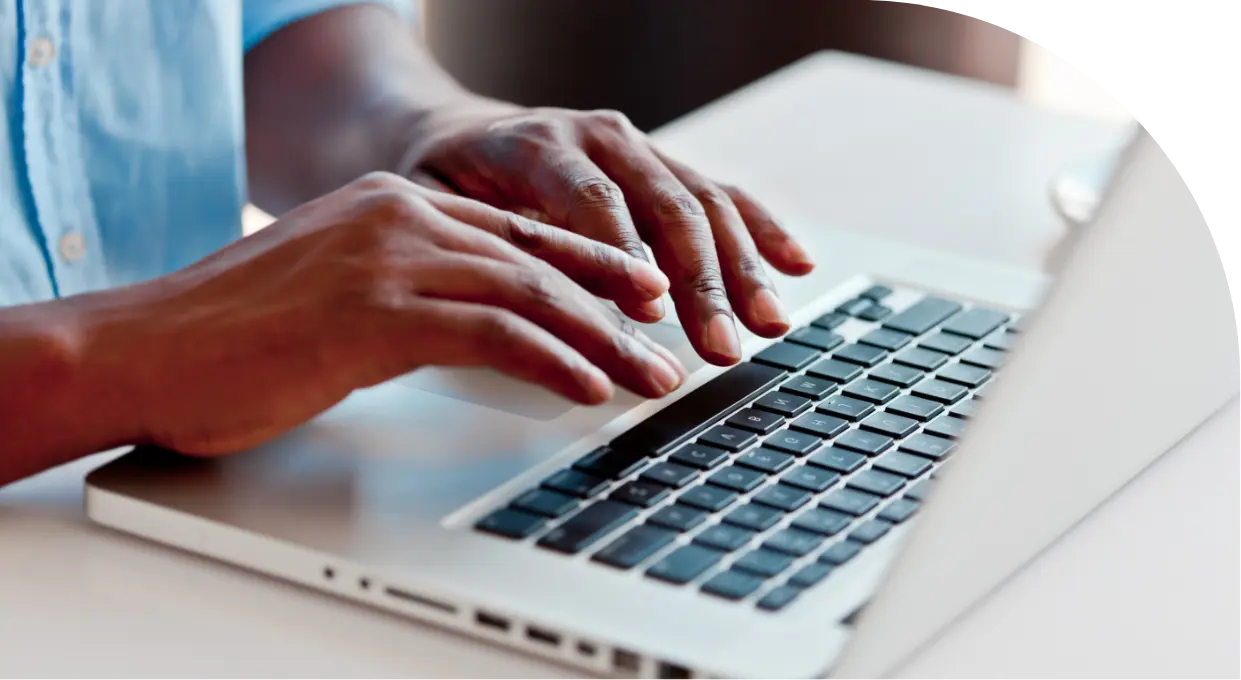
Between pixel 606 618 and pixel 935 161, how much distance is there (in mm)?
706

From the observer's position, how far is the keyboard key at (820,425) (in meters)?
0.67

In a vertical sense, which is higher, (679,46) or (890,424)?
(890,424)

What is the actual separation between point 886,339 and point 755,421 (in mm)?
130

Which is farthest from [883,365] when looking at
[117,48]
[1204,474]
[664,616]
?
[117,48]

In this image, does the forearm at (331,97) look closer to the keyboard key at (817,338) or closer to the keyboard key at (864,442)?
the keyboard key at (817,338)

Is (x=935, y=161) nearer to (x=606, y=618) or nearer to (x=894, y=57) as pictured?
(x=606, y=618)

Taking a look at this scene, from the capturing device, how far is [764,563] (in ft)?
1.83

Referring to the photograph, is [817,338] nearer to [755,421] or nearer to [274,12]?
[755,421]

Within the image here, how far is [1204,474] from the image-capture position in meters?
0.74

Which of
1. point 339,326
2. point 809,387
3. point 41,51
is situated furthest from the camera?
point 41,51

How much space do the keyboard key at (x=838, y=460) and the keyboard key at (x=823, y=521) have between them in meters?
0.04

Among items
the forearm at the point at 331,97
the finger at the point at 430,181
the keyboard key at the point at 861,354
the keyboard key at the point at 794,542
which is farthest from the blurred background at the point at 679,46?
the keyboard key at the point at 794,542

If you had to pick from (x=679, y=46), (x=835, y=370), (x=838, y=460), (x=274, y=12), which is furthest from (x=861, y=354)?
(x=679, y=46)

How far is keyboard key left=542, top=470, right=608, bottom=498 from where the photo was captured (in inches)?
24.1
